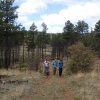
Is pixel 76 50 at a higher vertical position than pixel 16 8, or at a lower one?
lower

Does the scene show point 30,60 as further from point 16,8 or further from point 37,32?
point 37,32

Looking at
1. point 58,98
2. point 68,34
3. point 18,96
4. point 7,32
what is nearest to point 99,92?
point 58,98

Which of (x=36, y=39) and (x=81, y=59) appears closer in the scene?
(x=81, y=59)

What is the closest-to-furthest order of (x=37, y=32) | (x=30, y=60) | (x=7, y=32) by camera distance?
1. (x=30, y=60)
2. (x=7, y=32)
3. (x=37, y=32)

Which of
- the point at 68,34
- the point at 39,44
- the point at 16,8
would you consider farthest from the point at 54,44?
the point at 16,8

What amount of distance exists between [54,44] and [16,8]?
5693 cm

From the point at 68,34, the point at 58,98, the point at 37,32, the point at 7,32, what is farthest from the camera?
the point at 37,32

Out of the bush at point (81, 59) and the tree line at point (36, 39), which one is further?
the tree line at point (36, 39)

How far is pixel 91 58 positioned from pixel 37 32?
2967 inches

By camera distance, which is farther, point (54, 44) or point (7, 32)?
point (54, 44)

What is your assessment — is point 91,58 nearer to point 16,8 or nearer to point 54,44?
point 16,8

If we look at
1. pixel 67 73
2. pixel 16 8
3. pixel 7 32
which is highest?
pixel 16 8

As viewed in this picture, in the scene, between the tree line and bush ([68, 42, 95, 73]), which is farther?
the tree line

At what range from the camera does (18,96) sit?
19547mm
